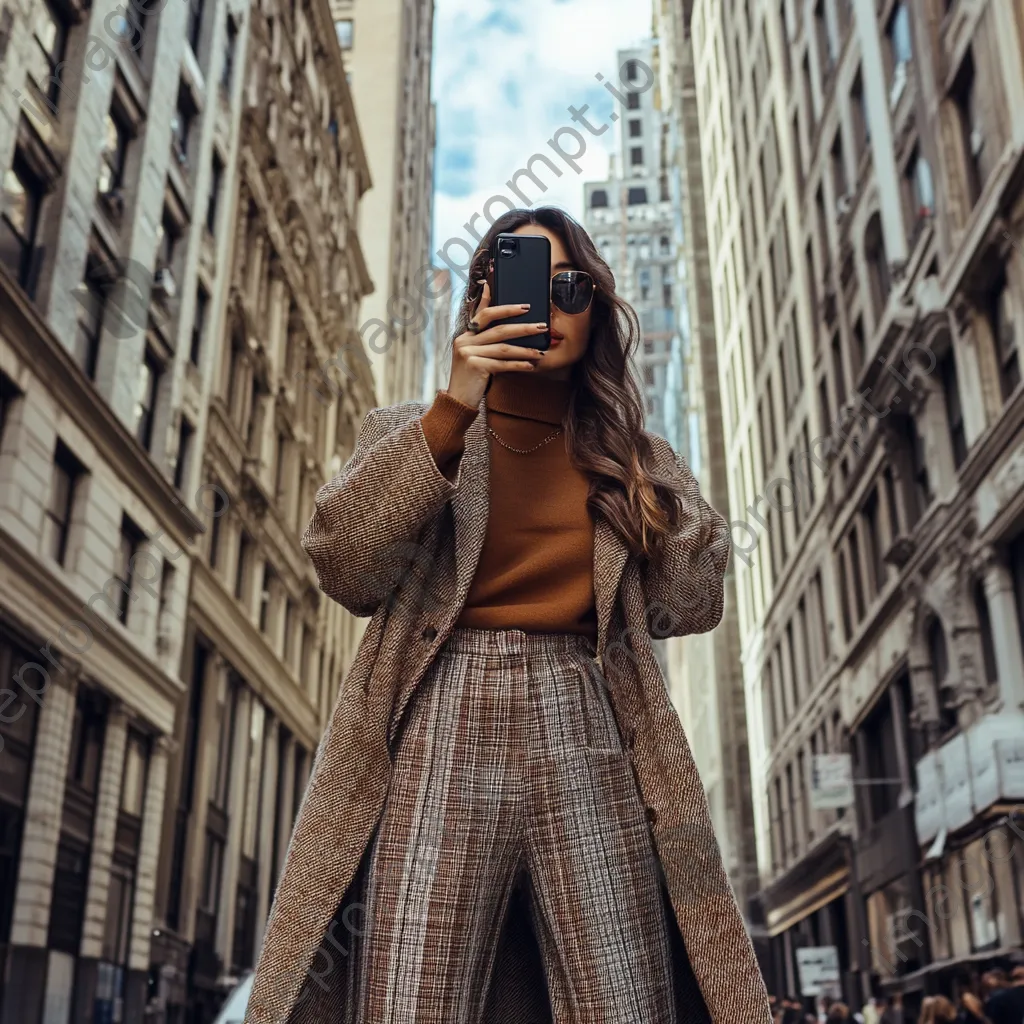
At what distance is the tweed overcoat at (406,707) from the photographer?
7.43 feet

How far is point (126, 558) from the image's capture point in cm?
2562

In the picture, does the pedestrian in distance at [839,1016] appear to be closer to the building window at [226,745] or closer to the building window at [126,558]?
the building window at [126,558]

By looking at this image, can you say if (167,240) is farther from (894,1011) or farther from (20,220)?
(894,1011)

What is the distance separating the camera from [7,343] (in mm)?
19000

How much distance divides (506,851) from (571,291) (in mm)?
1110

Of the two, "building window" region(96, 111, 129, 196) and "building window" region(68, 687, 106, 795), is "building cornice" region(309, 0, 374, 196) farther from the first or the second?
"building window" region(68, 687, 106, 795)

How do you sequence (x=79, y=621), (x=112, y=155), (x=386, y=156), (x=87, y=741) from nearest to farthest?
1. (x=79, y=621)
2. (x=87, y=741)
3. (x=112, y=155)
4. (x=386, y=156)

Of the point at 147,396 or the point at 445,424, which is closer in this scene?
the point at 445,424

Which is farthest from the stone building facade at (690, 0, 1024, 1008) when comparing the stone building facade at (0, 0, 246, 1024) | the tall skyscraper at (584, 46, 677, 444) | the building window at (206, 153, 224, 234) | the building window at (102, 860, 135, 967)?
the tall skyscraper at (584, 46, 677, 444)

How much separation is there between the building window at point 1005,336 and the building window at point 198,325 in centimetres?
1791

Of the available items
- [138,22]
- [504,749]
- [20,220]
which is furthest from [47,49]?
[504,749]

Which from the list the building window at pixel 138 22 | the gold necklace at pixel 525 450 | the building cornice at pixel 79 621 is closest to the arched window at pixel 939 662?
the building cornice at pixel 79 621

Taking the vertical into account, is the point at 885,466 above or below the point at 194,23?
below

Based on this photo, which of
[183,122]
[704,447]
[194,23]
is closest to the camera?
[183,122]
